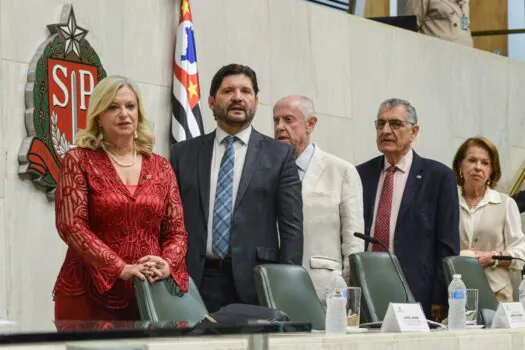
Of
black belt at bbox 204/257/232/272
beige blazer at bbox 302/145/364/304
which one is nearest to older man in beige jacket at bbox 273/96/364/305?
beige blazer at bbox 302/145/364/304

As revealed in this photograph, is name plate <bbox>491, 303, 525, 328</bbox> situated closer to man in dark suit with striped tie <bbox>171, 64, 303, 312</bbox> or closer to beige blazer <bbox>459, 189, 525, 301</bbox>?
man in dark suit with striped tie <bbox>171, 64, 303, 312</bbox>

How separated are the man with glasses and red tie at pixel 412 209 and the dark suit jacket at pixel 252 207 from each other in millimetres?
973

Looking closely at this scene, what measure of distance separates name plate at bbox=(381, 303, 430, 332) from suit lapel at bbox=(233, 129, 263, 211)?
78 cm

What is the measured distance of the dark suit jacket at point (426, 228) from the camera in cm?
587

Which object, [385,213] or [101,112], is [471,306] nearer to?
[385,213]

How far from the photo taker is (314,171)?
18.6 feet

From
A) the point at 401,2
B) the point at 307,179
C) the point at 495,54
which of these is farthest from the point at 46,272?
the point at 495,54

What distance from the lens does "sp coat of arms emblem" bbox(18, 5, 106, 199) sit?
616 cm

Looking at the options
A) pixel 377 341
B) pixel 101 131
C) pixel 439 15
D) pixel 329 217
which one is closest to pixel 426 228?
pixel 329 217

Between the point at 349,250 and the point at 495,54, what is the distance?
18.1 feet

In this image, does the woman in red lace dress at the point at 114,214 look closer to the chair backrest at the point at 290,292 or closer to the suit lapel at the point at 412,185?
the chair backrest at the point at 290,292

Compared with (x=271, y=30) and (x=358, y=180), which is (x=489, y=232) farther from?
(x=271, y=30)

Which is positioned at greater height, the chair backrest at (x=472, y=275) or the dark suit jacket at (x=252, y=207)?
the dark suit jacket at (x=252, y=207)

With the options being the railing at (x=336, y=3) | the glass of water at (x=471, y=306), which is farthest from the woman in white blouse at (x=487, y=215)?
the railing at (x=336, y=3)
